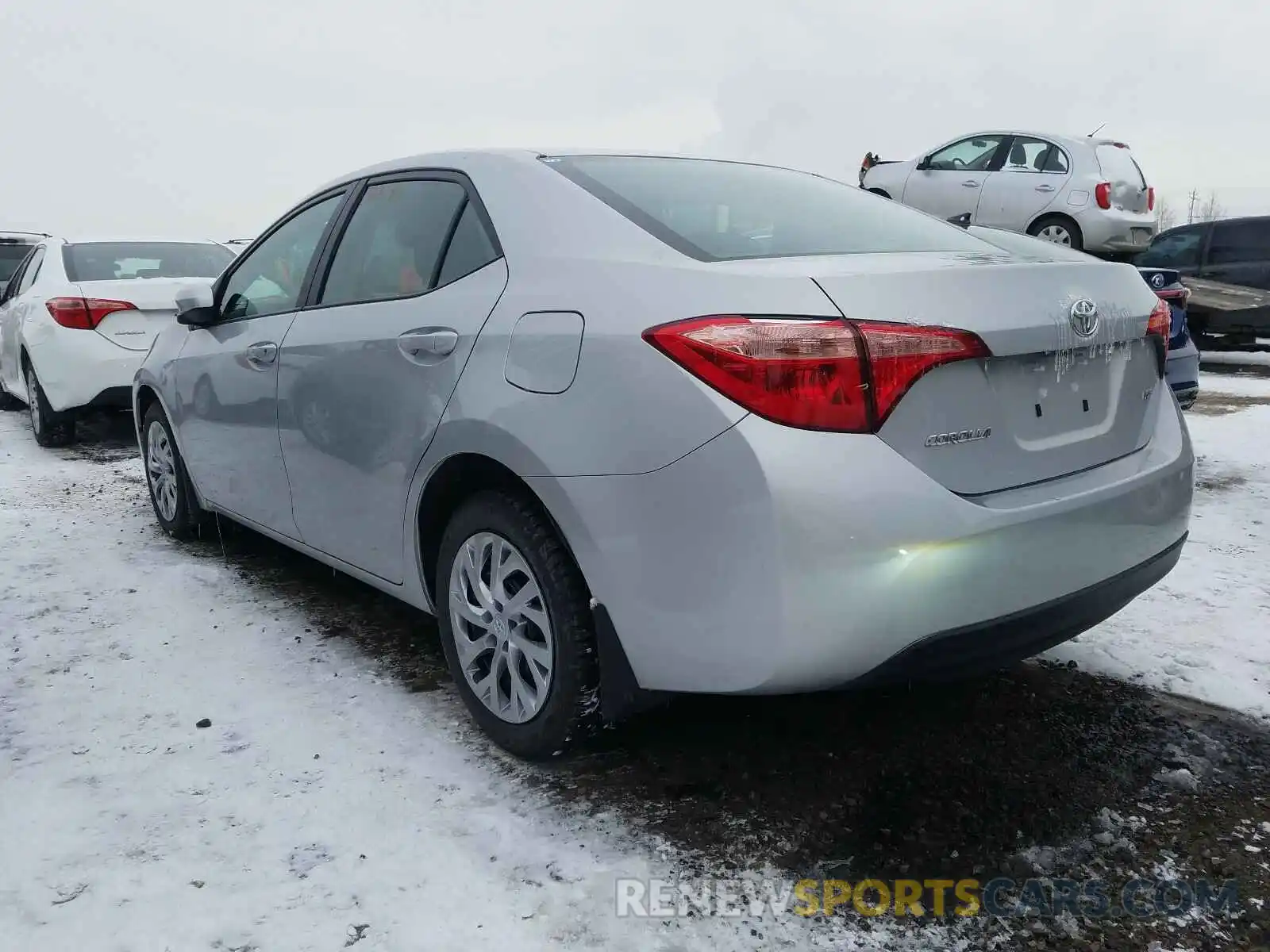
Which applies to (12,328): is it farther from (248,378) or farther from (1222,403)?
(1222,403)

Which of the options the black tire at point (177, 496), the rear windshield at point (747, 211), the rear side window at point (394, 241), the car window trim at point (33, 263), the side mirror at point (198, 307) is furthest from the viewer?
the car window trim at point (33, 263)

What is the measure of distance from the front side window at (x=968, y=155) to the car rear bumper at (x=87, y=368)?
8.73 m

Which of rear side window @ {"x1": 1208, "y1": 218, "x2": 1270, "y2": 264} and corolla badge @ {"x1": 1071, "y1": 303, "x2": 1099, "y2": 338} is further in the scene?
rear side window @ {"x1": 1208, "y1": 218, "x2": 1270, "y2": 264}

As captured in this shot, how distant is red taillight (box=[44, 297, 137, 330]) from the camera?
6438mm

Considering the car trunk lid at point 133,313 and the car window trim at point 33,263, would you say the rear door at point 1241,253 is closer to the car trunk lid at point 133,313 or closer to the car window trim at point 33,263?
the car trunk lid at point 133,313

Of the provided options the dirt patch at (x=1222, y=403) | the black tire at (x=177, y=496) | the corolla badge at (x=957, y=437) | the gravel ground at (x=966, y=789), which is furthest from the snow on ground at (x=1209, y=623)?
the black tire at (x=177, y=496)

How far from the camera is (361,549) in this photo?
3.03 meters

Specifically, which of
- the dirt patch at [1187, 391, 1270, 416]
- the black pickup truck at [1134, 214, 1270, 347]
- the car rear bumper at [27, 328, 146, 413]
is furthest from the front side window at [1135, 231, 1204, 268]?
the car rear bumper at [27, 328, 146, 413]

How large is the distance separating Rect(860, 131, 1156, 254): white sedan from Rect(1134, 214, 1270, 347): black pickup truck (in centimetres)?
83

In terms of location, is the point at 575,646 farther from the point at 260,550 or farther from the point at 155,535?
the point at 155,535

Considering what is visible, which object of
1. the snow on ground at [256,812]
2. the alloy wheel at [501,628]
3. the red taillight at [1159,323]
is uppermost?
the red taillight at [1159,323]

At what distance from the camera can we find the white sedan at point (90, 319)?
6453 millimetres

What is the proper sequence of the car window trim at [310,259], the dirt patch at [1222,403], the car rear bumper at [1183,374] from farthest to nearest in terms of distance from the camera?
1. the dirt patch at [1222,403]
2. the car rear bumper at [1183,374]
3. the car window trim at [310,259]

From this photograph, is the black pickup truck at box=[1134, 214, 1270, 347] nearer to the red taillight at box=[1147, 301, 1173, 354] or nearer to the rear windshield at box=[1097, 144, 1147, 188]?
the rear windshield at box=[1097, 144, 1147, 188]
